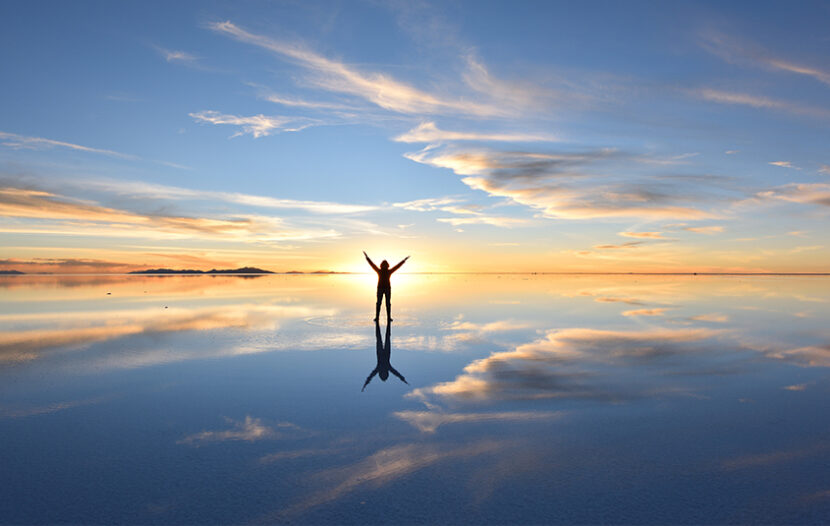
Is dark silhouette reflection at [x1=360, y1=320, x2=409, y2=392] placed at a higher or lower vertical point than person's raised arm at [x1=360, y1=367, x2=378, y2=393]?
higher

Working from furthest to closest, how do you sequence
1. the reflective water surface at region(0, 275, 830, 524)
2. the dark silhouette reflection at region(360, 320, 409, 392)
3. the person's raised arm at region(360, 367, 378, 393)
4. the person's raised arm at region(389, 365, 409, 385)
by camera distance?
1. the dark silhouette reflection at region(360, 320, 409, 392)
2. the person's raised arm at region(389, 365, 409, 385)
3. the person's raised arm at region(360, 367, 378, 393)
4. the reflective water surface at region(0, 275, 830, 524)

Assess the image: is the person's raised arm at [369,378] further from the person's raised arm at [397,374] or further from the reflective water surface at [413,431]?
the person's raised arm at [397,374]

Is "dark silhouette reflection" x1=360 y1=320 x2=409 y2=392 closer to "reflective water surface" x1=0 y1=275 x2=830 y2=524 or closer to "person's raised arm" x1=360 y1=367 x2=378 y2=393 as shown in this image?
"person's raised arm" x1=360 y1=367 x2=378 y2=393

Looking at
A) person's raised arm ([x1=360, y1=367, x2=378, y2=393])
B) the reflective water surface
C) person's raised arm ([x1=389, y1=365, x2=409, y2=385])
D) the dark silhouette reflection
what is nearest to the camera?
the reflective water surface

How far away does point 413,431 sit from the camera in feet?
24.8

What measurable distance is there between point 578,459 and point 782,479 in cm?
240

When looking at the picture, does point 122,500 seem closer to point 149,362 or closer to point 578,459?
point 578,459

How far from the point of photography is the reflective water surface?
5.25m

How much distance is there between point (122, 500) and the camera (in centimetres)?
534

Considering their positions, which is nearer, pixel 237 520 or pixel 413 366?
pixel 237 520

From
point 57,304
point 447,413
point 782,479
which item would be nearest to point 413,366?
point 447,413

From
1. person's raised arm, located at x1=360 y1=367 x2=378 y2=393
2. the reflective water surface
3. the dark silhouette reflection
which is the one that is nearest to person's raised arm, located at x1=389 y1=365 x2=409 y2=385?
the dark silhouette reflection

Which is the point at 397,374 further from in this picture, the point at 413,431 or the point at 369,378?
the point at 413,431

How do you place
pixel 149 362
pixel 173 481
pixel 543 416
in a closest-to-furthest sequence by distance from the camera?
pixel 173 481, pixel 543 416, pixel 149 362
